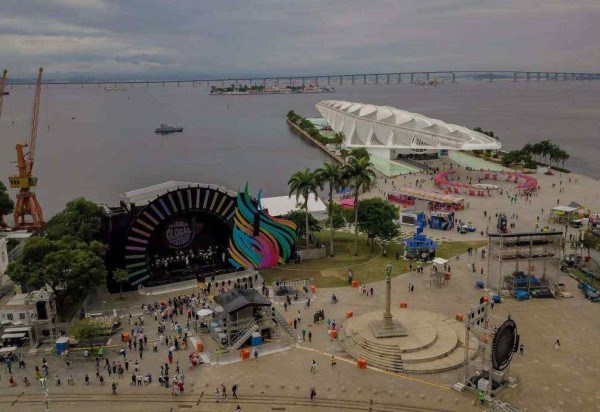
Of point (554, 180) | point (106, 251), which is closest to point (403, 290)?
point (106, 251)

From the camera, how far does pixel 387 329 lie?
37094 mm

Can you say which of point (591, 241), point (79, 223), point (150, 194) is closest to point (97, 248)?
point (150, 194)

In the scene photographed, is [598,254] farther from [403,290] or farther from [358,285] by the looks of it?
[358,285]

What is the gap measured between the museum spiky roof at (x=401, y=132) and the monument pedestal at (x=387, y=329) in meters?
67.2

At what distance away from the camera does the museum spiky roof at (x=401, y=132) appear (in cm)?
10225

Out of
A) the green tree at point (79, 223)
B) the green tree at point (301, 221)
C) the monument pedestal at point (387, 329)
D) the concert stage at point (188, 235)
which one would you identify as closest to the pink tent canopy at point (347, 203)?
the green tree at point (301, 221)

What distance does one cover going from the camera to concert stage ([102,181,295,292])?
47.2m

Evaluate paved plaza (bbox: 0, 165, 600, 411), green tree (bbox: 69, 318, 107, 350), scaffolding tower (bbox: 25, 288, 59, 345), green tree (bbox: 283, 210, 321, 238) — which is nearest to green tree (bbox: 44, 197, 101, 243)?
paved plaza (bbox: 0, 165, 600, 411)

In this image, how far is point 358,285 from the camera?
1877 inches

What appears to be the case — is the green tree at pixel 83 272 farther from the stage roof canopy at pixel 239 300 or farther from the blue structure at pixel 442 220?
the blue structure at pixel 442 220

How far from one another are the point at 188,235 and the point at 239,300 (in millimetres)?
13800

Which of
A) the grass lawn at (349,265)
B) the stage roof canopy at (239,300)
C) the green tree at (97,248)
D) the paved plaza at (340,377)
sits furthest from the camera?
the grass lawn at (349,265)

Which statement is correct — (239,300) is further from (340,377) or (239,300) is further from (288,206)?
(288,206)

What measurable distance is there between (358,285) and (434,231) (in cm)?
1978
